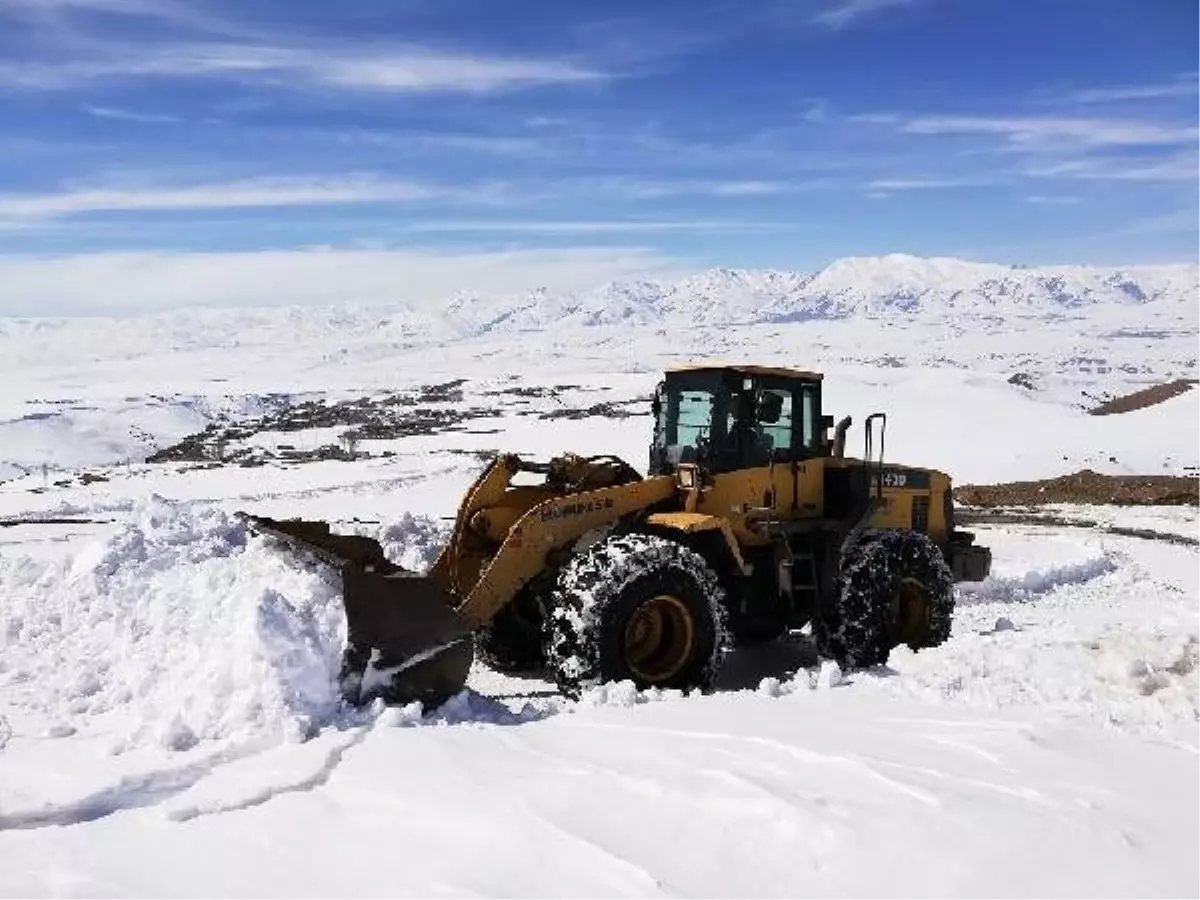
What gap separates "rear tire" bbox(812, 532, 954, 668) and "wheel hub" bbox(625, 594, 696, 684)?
169 cm

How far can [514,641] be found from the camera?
32.5 feet

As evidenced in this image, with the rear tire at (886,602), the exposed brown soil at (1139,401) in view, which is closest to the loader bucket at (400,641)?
the rear tire at (886,602)

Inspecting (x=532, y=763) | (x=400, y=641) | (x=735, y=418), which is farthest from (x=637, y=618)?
(x=532, y=763)

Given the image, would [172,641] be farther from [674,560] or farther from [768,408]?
[768,408]

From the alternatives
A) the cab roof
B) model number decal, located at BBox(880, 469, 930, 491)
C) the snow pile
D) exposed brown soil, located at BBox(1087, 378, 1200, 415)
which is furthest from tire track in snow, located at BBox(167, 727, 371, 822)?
exposed brown soil, located at BBox(1087, 378, 1200, 415)

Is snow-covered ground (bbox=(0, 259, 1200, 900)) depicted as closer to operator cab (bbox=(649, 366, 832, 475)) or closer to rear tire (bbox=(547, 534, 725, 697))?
rear tire (bbox=(547, 534, 725, 697))

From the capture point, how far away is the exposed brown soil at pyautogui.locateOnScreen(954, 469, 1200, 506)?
92.3 ft

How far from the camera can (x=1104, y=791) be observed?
5.86 m

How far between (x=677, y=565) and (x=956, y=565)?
436cm

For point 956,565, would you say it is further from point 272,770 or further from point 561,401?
point 561,401

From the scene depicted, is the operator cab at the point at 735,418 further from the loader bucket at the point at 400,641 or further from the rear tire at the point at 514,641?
the loader bucket at the point at 400,641

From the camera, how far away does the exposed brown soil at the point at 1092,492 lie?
92.3 feet

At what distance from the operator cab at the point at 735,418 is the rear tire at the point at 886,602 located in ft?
3.41

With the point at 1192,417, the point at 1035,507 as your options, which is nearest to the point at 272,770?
the point at 1035,507
